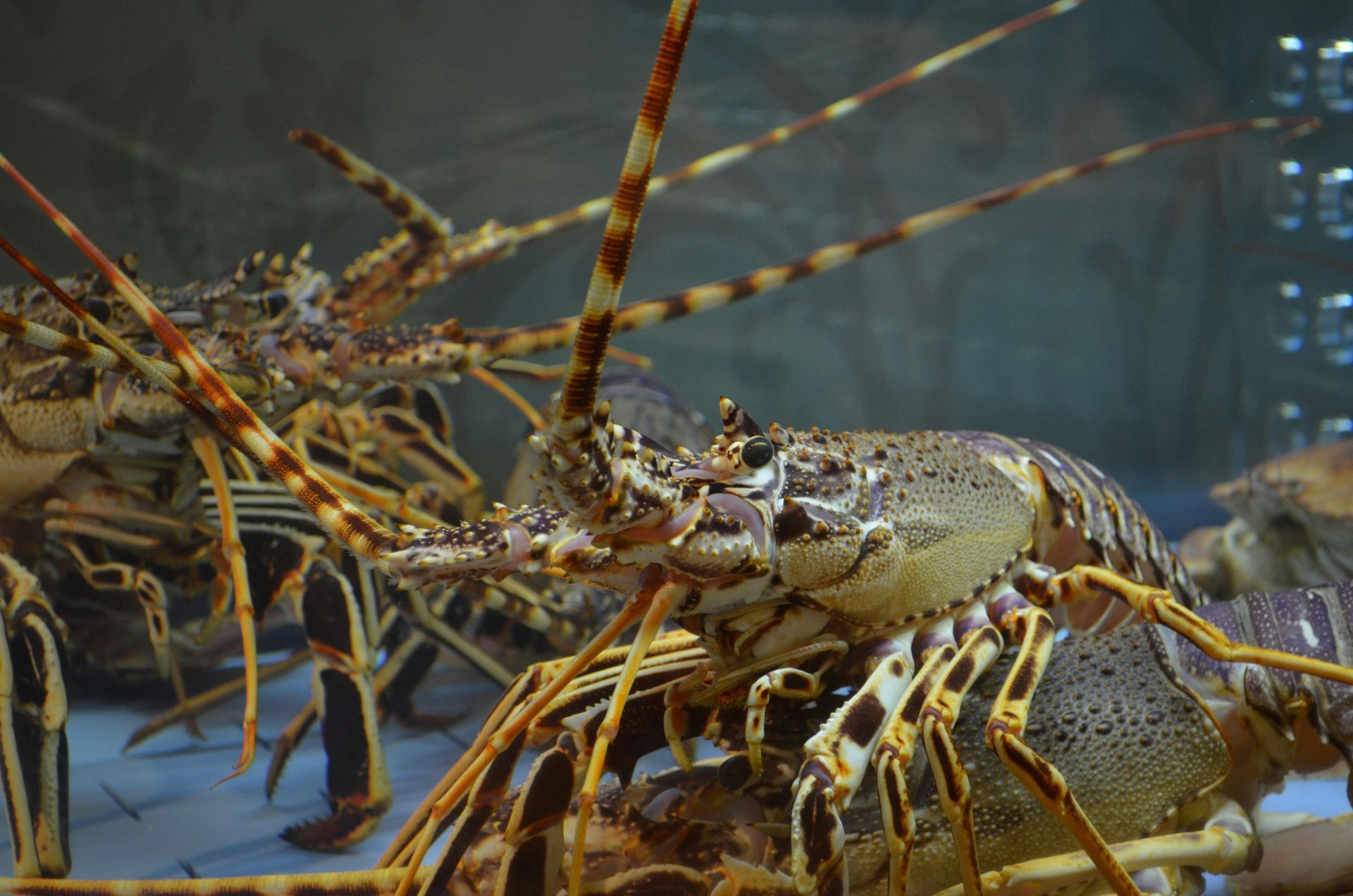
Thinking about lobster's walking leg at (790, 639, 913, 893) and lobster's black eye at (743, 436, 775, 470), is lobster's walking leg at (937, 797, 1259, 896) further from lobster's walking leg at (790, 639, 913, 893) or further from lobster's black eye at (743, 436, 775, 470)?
lobster's black eye at (743, 436, 775, 470)

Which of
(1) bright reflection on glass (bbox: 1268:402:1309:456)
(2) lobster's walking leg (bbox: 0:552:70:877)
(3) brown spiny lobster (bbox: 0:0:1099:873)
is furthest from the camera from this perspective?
(1) bright reflection on glass (bbox: 1268:402:1309:456)

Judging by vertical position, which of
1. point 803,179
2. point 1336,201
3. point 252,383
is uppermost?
point 803,179

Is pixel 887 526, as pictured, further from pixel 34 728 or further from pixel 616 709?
pixel 34 728

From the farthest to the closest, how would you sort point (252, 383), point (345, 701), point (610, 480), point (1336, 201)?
1. point (1336, 201)
2. point (345, 701)
3. point (252, 383)
4. point (610, 480)

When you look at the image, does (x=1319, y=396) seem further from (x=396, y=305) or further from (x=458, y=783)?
(x=458, y=783)

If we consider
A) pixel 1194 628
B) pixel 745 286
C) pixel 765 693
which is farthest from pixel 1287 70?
pixel 765 693

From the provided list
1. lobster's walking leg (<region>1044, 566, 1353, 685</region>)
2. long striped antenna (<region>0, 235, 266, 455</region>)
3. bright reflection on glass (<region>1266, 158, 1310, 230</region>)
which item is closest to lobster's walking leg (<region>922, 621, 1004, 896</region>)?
lobster's walking leg (<region>1044, 566, 1353, 685</region>)
